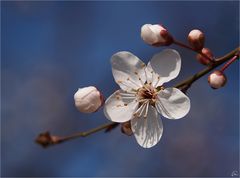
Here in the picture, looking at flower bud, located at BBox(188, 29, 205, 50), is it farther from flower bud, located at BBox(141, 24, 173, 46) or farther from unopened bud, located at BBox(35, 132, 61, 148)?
unopened bud, located at BBox(35, 132, 61, 148)

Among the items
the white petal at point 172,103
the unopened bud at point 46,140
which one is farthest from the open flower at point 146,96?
the unopened bud at point 46,140

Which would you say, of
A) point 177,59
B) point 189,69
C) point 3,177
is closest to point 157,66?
point 177,59

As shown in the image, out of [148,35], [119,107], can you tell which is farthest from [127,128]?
[148,35]

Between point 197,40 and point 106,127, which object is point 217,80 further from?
point 106,127

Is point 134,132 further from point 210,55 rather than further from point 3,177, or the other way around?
point 3,177


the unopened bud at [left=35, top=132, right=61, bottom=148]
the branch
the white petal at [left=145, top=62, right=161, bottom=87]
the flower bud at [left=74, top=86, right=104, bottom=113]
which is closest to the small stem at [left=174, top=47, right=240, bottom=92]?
the branch

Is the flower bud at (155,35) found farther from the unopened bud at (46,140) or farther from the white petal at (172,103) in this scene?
the unopened bud at (46,140)
